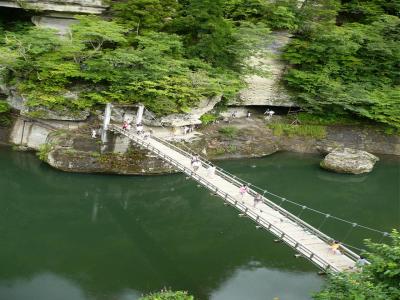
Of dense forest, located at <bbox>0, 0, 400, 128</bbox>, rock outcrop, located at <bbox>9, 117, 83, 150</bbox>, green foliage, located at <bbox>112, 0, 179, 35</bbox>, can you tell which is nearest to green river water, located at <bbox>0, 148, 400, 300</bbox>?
rock outcrop, located at <bbox>9, 117, 83, 150</bbox>

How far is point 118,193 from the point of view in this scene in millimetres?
24094

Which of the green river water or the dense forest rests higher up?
the dense forest

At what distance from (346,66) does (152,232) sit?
21621mm

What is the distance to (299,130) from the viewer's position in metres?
33.2

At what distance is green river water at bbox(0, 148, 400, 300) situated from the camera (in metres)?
16.6

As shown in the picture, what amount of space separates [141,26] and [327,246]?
20.2 m

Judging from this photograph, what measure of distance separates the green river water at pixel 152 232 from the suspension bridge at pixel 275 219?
2.41 metres

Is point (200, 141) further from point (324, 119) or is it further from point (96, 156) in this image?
point (324, 119)

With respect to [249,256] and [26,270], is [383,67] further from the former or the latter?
[26,270]

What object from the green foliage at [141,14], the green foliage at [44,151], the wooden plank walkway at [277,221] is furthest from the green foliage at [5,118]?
the wooden plank walkway at [277,221]

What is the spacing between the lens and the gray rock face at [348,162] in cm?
3005

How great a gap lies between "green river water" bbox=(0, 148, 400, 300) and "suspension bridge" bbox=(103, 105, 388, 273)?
2.41 meters

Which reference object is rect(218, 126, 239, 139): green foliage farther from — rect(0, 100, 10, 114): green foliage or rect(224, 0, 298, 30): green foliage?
rect(0, 100, 10, 114): green foliage

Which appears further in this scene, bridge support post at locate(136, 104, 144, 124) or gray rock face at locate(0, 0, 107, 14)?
gray rock face at locate(0, 0, 107, 14)
